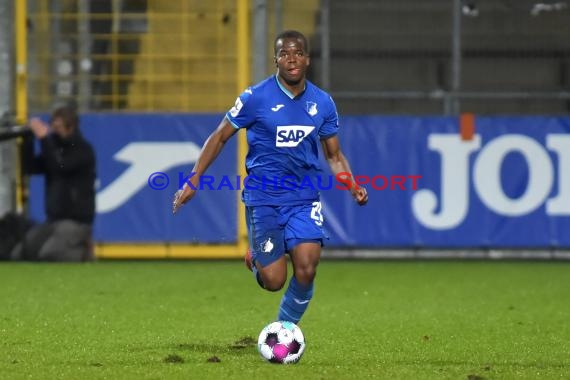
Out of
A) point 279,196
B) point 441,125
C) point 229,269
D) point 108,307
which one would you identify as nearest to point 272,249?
point 279,196

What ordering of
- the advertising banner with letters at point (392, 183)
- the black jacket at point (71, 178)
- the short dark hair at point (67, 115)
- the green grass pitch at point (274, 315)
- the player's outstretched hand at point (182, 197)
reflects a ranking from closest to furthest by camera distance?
the green grass pitch at point (274, 315) < the player's outstretched hand at point (182, 197) < the short dark hair at point (67, 115) < the black jacket at point (71, 178) < the advertising banner with letters at point (392, 183)

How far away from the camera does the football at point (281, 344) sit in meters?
8.08

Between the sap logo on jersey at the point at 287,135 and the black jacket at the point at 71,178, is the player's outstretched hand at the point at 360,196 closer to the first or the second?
the sap logo on jersey at the point at 287,135

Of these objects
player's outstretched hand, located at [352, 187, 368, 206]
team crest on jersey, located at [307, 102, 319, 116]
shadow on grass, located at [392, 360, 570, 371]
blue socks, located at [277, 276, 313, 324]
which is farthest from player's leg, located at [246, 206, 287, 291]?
shadow on grass, located at [392, 360, 570, 371]

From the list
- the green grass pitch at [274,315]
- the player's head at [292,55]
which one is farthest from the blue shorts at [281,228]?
the player's head at [292,55]

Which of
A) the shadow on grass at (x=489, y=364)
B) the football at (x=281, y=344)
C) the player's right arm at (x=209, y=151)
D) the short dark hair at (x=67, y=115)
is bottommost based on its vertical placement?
the shadow on grass at (x=489, y=364)

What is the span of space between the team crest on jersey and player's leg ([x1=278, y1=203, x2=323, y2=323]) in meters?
0.55

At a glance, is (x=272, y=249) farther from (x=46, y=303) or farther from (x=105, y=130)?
(x=105, y=130)

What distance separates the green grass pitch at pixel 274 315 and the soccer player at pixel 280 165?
55 cm

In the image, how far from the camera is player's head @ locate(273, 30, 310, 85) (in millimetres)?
8438

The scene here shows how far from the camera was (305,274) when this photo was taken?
27.4ft

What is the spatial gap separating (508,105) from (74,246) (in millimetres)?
5252

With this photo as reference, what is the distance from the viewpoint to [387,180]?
16312 mm

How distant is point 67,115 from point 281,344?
8.23m
